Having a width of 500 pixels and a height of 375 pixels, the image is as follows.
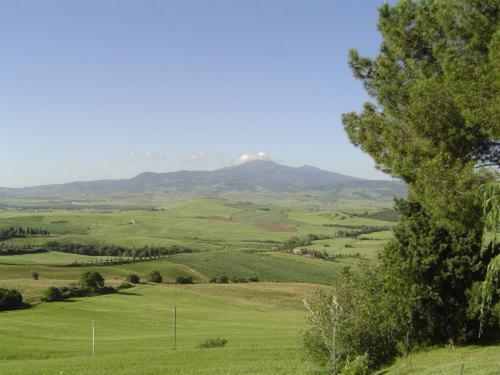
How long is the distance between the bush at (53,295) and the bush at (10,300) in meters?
4.24

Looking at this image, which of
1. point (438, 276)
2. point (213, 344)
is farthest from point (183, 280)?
point (438, 276)

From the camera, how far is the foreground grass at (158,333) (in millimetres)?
30234

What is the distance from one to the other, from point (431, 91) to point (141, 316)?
180 ft

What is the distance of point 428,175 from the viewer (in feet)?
54.7

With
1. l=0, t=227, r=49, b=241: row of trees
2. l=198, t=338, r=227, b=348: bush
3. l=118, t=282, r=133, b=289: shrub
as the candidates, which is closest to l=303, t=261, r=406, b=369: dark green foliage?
l=198, t=338, r=227, b=348: bush

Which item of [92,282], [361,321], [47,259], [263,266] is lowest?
[263,266]

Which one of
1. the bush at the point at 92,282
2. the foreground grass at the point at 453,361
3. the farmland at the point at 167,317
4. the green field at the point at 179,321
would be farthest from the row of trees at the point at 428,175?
the bush at the point at 92,282

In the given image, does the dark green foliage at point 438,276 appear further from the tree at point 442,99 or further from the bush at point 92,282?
the bush at point 92,282

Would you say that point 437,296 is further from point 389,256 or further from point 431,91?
point 431,91

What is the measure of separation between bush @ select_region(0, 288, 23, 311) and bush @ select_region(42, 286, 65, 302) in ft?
13.9

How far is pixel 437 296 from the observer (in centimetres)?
2156

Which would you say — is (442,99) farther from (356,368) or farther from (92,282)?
(92,282)

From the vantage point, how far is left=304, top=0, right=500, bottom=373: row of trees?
52.5 ft

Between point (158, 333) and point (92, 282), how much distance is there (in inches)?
1318
